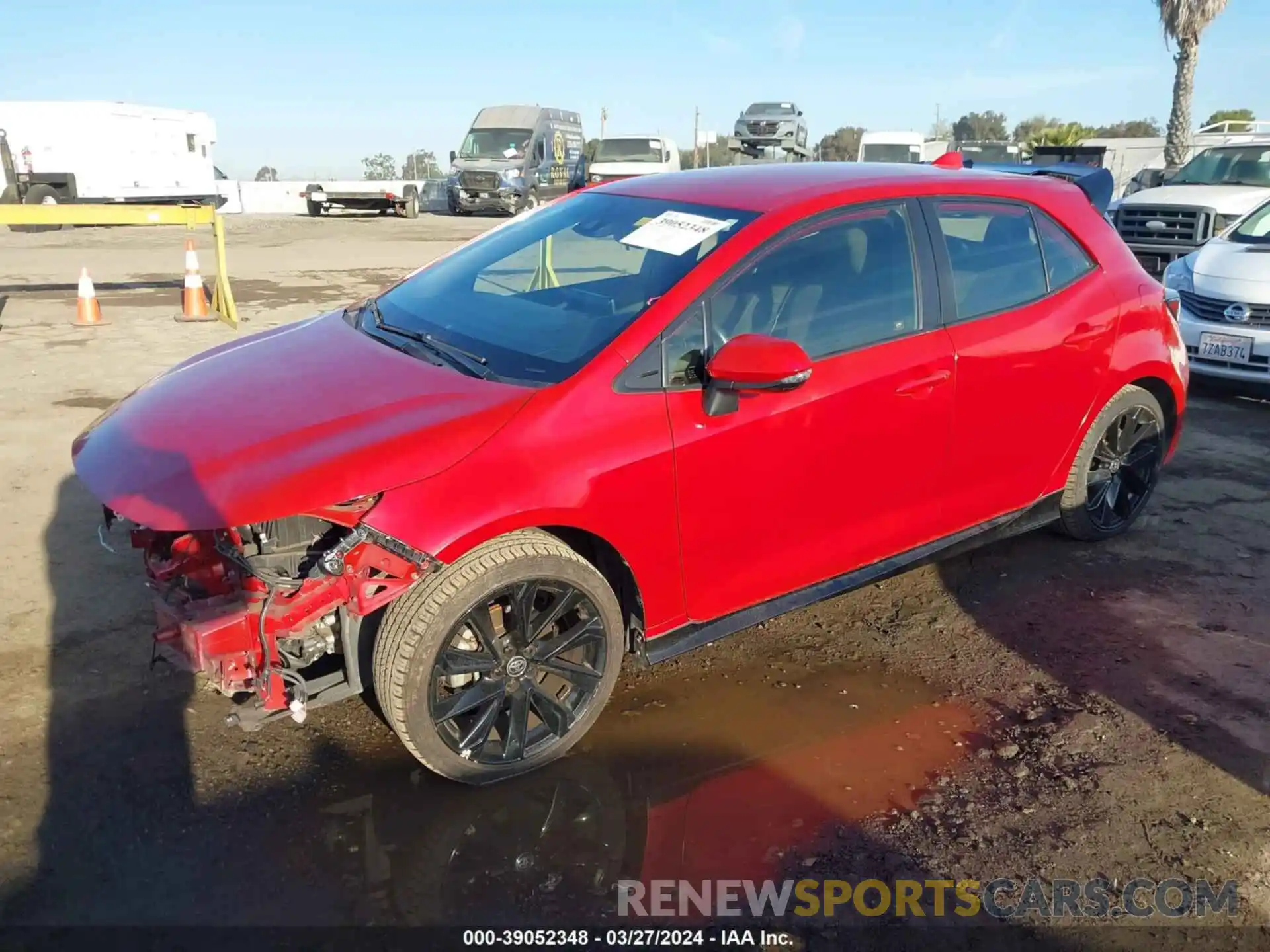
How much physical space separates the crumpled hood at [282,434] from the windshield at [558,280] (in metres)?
0.24

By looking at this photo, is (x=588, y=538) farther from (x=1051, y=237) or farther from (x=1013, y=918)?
(x=1051, y=237)

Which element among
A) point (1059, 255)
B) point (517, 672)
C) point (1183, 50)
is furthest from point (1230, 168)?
point (1183, 50)

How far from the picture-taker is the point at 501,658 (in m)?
3.00

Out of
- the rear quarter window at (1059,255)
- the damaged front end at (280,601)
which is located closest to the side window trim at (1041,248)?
the rear quarter window at (1059,255)

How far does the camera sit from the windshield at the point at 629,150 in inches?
1073

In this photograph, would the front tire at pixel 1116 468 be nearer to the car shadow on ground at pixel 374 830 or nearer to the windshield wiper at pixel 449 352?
the car shadow on ground at pixel 374 830

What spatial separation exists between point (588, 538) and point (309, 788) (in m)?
1.15

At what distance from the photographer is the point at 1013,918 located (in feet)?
8.45

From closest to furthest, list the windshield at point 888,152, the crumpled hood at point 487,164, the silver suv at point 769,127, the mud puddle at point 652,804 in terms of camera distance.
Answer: the mud puddle at point 652,804, the windshield at point 888,152, the crumpled hood at point 487,164, the silver suv at point 769,127

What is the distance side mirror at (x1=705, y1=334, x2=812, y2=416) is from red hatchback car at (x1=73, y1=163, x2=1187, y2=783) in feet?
0.04

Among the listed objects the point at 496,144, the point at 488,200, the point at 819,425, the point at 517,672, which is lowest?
the point at 517,672

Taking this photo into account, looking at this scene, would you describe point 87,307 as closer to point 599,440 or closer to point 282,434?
point 282,434

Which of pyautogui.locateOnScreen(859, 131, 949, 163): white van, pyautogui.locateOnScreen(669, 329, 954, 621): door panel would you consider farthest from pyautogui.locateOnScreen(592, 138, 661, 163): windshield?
pyautogui.locateOnScreen(669, 329, 954, 621): door panel

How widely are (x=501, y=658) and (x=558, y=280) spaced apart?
156cm
